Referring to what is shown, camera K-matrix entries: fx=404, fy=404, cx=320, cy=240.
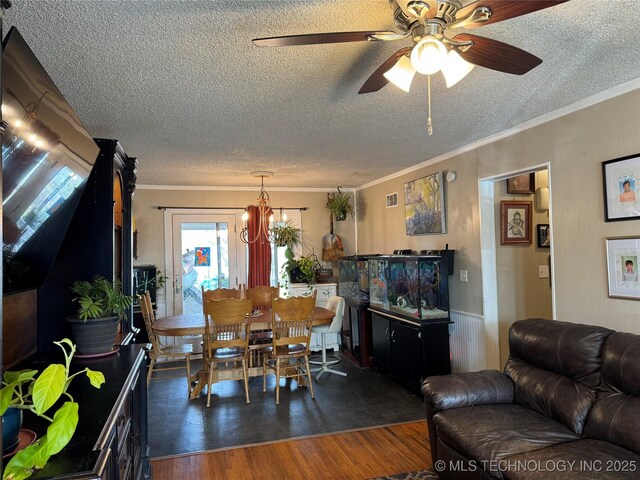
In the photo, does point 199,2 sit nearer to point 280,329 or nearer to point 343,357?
point 280,329

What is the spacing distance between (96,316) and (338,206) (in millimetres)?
4636

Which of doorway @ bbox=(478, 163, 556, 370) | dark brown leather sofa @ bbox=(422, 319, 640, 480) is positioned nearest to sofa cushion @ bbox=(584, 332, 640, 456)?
dark brown leather sofa @ bbox=(422, 319, 640, 480)

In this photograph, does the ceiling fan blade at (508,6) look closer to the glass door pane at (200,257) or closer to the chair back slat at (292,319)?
the chair back slat at (292,319)

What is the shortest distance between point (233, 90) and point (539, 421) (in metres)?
2.68

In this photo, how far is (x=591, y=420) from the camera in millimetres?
2197

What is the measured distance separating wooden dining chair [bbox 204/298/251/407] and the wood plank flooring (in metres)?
1.01

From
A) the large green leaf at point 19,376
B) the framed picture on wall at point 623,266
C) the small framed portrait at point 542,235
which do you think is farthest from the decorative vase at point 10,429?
the small framed portrait at point 542,235

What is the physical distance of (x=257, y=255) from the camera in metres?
6.12

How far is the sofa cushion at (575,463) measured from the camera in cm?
178

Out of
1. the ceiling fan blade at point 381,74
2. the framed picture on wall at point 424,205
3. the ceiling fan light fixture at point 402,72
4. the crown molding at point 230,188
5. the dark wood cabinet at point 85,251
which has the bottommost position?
the dark wood cabinet at point 85,251

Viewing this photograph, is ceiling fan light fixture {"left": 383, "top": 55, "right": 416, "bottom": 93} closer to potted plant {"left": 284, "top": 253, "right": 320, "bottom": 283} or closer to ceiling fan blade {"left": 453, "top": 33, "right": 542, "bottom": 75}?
ceiling fan blade {"left": 453, "top": 33, "right": 542, "bottom": 75}

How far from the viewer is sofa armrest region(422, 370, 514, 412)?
2555 mm

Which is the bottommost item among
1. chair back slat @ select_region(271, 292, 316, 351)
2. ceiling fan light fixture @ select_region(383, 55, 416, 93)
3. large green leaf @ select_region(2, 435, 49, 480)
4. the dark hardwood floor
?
the dark hardwood floor

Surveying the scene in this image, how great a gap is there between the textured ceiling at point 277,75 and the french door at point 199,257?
202 cm
